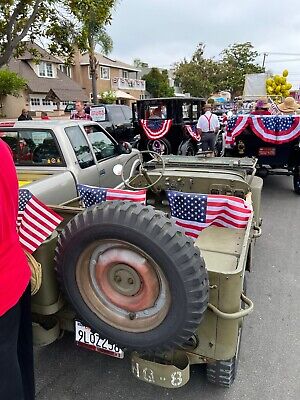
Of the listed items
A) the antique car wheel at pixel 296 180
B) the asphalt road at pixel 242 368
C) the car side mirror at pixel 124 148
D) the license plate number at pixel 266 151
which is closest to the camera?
the asphalt road at pixel 242 368

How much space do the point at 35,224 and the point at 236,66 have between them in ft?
188

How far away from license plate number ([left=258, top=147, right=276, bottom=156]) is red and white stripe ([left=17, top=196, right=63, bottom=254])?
20.5 ft

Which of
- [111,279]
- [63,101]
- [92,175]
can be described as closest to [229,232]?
[111,279]

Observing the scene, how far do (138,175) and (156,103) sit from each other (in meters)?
6.77

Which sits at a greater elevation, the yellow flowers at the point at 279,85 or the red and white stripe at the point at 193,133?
the yellow flowers at the point at 279,85

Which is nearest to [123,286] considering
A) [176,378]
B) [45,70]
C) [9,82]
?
[176,378]

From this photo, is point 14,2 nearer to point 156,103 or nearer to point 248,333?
point 156,103

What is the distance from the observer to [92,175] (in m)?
4.97

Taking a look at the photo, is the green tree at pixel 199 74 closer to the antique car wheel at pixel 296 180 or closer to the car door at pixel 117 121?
the car door at pixel 117 121

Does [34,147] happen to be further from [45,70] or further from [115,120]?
[45,70]

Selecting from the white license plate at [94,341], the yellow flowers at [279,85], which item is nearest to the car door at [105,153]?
the white license plate at [94,341]

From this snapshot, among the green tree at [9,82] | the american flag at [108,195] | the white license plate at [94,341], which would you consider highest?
the green tree at [9,82]

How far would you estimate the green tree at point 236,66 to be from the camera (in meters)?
51.5

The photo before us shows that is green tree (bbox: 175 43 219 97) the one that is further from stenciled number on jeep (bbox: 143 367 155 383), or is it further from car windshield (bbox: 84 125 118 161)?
stenciled number on jeep (bbox: 143 367 155 383)
